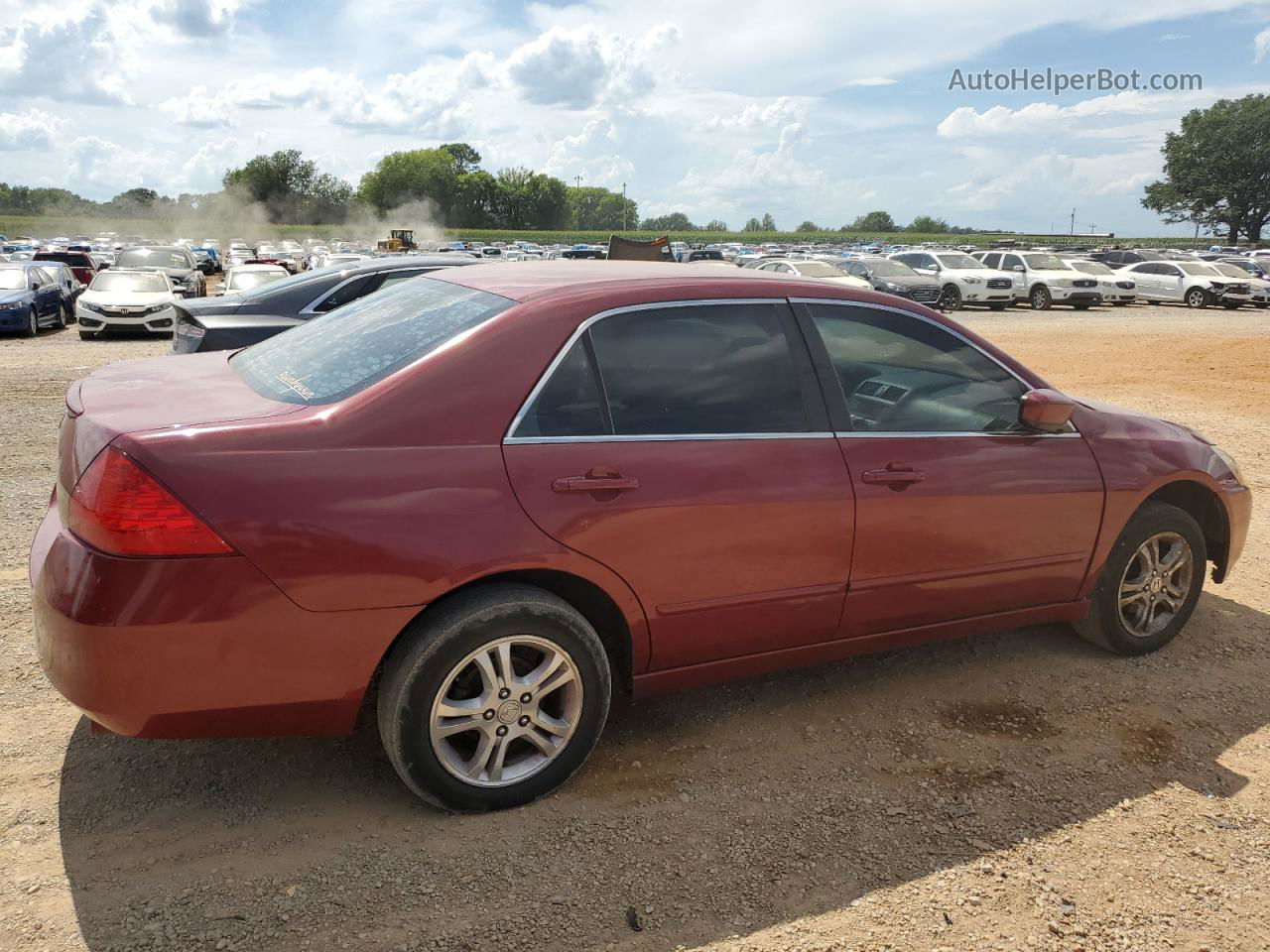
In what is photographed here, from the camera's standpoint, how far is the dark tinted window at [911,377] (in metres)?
3.61

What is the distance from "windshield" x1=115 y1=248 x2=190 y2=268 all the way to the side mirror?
2315 centimetres

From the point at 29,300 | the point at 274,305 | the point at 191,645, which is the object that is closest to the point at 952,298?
the point at 29,300

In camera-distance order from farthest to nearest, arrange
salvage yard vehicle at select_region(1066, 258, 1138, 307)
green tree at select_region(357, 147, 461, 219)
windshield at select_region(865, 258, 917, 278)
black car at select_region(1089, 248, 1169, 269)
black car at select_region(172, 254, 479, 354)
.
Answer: green tree at select_region(357, 147, 461, 219), black car at select_region(1089, 248, 1169, 269), salvage yard vehicle at select_region(1066, 258, 1138, 307), windshield at select_region(865, 258, 917, 278), black car at select_region(172, 254, 479, 354)

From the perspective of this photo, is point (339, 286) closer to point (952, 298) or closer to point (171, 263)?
point (171, 263)

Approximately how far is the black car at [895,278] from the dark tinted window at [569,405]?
21900mm

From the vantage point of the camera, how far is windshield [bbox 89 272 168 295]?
17734 millimetres

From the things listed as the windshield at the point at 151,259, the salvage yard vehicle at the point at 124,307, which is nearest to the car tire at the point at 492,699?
the salvage yard vehicle at the point at 124,307

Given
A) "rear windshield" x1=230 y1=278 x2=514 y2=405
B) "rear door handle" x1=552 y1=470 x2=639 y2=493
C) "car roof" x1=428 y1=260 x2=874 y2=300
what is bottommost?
"rear door handle" x1=552 y1=470 x2=639 y2=493

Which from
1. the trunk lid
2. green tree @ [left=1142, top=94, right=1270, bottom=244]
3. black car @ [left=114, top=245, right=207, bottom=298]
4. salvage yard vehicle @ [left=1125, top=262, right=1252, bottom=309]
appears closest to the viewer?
the trunk lid

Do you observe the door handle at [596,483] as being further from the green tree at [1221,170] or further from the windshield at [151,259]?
the green tree at [1221,170]

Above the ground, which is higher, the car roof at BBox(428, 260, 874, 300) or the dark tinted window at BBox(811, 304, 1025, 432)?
the car roof at BBox(428, 260, 874, 300)

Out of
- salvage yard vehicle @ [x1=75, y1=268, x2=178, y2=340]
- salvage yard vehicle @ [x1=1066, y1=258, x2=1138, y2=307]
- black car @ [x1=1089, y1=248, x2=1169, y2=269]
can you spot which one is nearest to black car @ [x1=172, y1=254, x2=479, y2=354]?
salvage yard vehicle @ [x1=75, y1=268, x2=178, y2=340]

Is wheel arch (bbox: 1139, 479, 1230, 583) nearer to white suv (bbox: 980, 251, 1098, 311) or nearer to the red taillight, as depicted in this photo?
the red taillight

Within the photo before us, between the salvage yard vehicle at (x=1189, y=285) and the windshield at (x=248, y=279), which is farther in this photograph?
the salvage yard vehicle at (x=1189, y=285)
